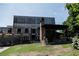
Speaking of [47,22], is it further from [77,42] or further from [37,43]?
[77,42]

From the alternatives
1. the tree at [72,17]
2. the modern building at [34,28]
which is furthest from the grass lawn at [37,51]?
the tree at [72,17]

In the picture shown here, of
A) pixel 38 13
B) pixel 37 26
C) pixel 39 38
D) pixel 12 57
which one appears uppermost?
pixel 38 13

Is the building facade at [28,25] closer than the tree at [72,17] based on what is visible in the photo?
Yes

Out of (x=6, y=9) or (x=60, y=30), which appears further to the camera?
(x=60, y=30)

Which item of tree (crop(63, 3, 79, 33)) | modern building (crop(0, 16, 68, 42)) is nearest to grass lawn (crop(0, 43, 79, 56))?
modern building (crop(0, 16, 68, 42))

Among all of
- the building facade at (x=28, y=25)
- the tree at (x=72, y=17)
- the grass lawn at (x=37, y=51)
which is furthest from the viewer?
the tree at (x=72, y=17)

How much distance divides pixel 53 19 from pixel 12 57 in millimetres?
1494

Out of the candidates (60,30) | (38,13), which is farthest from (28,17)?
(60,30)

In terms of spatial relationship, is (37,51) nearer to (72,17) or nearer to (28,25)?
(28,25)

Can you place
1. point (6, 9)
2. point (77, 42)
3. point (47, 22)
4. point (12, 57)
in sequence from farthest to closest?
point (77, 42)
point (47, 22)
point (6, 9)
point (12, 57)

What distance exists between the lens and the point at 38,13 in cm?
439

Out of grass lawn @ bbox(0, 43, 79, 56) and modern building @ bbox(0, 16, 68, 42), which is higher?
modern building @ bbox(0, 16, 68, 42)

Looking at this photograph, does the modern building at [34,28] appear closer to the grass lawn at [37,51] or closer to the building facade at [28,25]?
the building facade at [28,25]

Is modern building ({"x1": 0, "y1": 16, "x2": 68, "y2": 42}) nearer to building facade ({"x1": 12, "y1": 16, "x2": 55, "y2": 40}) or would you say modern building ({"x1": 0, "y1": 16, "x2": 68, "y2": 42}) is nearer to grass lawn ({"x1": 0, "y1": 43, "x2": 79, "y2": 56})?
building facade ({"x1": 12, "y1": 16, "x2": 55, "y2": 40})
